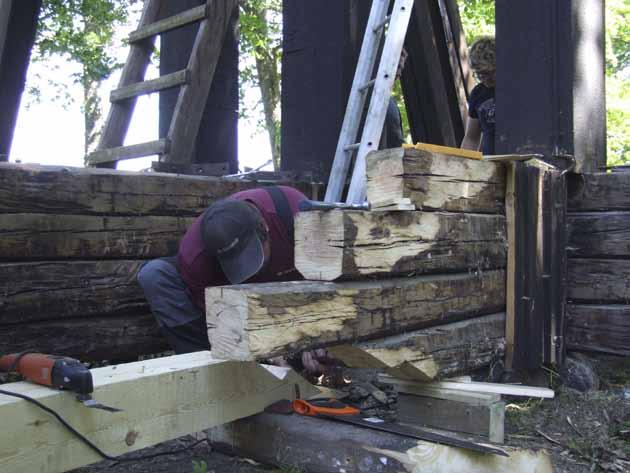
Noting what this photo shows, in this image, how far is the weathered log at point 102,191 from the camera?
321cm

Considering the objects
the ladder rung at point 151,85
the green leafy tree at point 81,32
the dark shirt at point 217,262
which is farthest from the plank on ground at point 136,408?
the green leafy tree at point 81,32

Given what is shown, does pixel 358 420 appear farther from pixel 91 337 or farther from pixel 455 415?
pixel 91 337

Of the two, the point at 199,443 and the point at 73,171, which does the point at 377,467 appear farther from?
the point at 73,171

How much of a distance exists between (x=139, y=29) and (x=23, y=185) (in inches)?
98.3

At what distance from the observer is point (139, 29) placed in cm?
530

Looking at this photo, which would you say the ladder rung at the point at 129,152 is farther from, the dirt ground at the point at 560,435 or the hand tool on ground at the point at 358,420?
the hand tool on ground at the point at 358,420

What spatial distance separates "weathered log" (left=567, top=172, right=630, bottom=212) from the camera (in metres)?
3.72

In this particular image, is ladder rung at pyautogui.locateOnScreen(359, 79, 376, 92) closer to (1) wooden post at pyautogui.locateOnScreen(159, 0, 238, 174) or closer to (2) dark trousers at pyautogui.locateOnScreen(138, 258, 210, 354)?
(1) wooden post at pyautogui.locateOnScreen(159, 0, 238, 174)

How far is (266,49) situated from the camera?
1548 cm

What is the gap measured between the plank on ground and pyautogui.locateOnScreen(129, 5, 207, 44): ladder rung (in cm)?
314

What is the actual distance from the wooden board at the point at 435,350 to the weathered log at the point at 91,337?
1.41 meters

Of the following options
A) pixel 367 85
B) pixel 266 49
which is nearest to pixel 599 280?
pixel 367 85

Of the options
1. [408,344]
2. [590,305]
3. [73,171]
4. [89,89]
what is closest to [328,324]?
[408,344]

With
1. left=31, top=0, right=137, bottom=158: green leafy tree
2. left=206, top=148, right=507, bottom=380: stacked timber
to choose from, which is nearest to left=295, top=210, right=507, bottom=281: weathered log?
left=206, top=148, right=507, bottom=380: stacked timber
